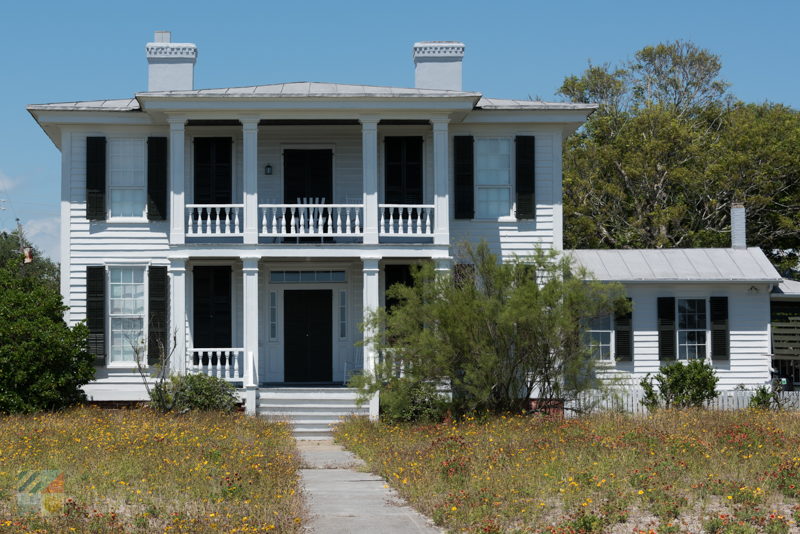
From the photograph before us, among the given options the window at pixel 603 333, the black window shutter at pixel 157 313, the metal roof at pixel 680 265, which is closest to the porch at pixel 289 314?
the black window shutter at pixel 157 313

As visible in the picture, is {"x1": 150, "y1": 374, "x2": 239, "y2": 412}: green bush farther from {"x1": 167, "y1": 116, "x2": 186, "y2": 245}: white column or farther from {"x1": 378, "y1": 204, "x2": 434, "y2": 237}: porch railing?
{"x1": 378, "y1": 204, "x2": 434, "y2": 237}: porch railing

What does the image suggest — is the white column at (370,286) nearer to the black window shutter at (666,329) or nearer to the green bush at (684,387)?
the green bush at (684,387)

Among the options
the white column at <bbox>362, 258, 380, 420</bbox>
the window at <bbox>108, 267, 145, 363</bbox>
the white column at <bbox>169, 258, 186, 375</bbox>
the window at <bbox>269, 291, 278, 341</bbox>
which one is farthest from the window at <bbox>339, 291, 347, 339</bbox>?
the window at <bbox>108, 267, 145, 363</bbox>

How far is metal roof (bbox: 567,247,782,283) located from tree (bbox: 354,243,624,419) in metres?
3.93

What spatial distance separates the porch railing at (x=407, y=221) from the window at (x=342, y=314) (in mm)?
1964

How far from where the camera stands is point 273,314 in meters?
23.6

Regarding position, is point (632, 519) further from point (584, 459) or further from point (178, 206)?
point (178, 206)

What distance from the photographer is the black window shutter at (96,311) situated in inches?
885

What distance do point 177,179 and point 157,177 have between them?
48.3 inches

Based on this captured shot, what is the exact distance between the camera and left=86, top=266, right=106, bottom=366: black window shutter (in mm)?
22469

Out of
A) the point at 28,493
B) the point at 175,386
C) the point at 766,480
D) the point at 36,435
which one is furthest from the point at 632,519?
the point at 175,386

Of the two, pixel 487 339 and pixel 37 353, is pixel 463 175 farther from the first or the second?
pixel 37 353

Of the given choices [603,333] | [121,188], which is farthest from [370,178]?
[603,333]

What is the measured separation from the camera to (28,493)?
11734 mm
